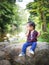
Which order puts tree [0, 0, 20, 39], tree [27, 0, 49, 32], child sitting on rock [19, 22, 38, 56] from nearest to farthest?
child sitting on rock [19, 22, 38, 56] < tree [27, 0, 49, 32] < tree [0, 0, 20, 39]

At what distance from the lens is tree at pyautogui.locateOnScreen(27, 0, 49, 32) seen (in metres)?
1.99

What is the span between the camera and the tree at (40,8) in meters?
1.99

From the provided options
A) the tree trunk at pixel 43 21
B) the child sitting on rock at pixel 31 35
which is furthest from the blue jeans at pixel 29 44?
the tree trunk at pixel 43 21

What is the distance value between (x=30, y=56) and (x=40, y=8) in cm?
64

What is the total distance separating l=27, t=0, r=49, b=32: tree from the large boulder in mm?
397

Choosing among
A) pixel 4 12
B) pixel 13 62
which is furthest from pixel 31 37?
pixel 4 12

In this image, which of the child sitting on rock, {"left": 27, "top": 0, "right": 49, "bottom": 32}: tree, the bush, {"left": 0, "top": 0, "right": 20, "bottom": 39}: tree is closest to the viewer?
the child sitting on rock

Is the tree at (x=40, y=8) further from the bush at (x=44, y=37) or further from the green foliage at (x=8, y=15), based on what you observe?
the green foliage at (x=8, y=15)

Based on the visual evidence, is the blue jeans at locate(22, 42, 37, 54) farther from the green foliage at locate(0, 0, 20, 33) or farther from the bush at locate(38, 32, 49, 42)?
the green foliage at locate(0, 0, 20, 33)

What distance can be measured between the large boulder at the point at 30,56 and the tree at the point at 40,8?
1.30 ft

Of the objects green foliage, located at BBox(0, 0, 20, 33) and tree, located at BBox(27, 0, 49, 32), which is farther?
green foliage, located at BBox(0, 0, 20, 33)

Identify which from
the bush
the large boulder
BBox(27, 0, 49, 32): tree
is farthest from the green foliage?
the large boulder

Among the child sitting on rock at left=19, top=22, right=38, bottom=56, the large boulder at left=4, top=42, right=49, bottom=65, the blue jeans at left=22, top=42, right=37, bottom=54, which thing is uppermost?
the child sitting on rock at left=19, top=22, right=38, bottom=56

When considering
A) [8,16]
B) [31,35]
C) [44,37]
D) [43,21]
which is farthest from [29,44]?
[8,16]
